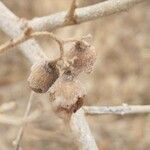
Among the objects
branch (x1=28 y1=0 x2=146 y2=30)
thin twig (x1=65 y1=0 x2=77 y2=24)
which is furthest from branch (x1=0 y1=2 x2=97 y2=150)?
thin twig (x1=65 y1=0 x2=77 y2=24)

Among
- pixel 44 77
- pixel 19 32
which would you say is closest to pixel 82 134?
pixel 44 77

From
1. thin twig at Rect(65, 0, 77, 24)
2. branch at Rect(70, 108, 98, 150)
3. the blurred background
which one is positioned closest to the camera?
thin twig at Rect(65, 0, 77, 24)

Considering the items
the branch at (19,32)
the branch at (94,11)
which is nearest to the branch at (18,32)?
the branch at (19,32)

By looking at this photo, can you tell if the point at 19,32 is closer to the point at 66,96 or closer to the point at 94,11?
the point at 94,11

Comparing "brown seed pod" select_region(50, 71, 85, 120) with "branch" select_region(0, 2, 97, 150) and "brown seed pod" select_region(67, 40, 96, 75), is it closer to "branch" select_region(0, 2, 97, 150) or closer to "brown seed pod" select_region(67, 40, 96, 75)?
"brown seed pod" select_region(67, 40, 96, 75)

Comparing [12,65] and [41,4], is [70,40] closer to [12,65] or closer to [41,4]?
[12,65]

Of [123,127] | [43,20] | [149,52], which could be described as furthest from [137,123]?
[43,20]
